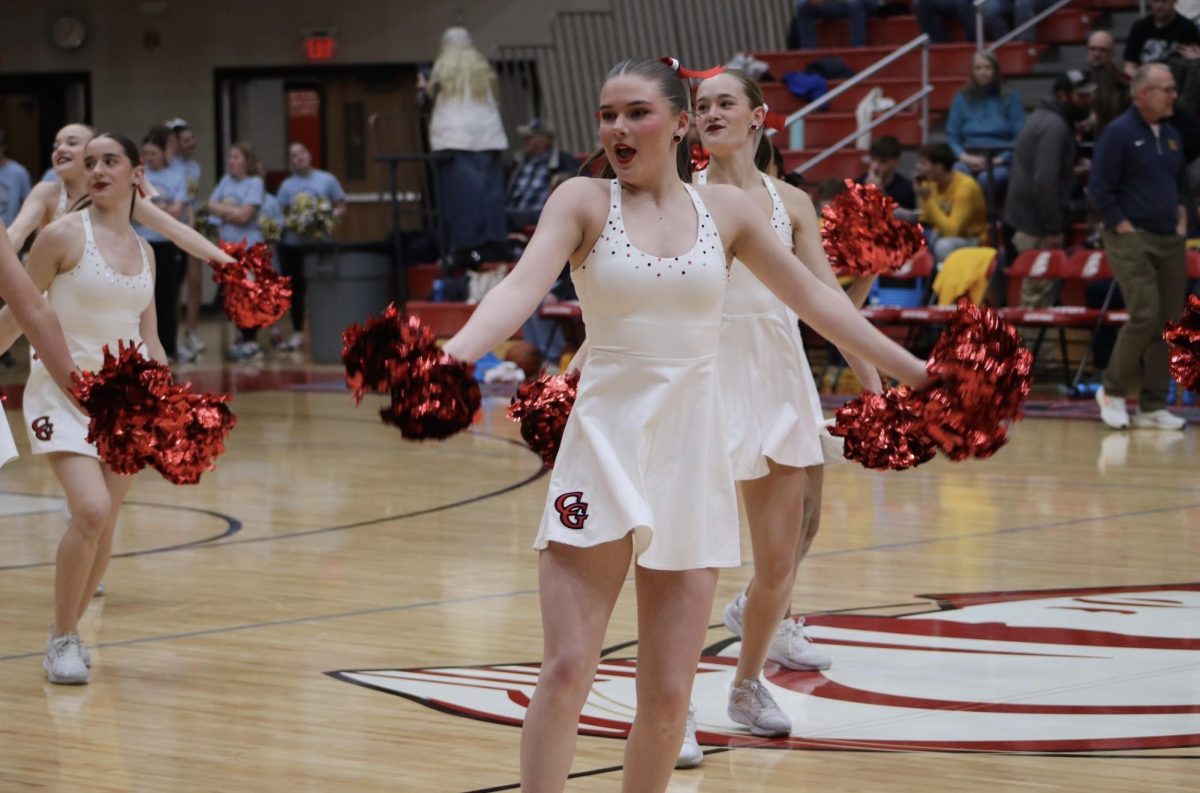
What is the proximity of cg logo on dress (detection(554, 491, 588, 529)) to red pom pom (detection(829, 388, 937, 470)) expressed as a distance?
566 mm

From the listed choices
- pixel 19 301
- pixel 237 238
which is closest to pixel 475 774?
pixel 19 301

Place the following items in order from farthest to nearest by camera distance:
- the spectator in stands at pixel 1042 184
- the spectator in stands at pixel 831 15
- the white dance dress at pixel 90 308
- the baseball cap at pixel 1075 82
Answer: the spectator in stands at pixel 831 15 → the baseball cap at pixel 1075 82 → the spectator in stands at pixel 1042 184 → the white dance dress at pixel 90 308

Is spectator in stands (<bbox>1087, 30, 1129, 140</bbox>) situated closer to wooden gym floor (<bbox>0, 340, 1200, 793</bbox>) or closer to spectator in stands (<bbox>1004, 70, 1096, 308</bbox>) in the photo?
spectator in stands (<bbox>1004, 70, 1096, 308</bbox>)

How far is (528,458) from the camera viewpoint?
10242 millimetres

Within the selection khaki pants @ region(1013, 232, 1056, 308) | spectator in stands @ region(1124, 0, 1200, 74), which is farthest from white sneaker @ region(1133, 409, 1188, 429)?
spectator in stands @ region(1124, 0, 1200, 74)

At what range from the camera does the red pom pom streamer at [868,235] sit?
5.16 m

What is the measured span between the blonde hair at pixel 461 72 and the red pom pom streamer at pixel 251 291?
9.54 m

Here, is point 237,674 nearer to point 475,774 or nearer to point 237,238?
point 475,774

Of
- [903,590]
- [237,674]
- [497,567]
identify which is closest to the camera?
[237,674]

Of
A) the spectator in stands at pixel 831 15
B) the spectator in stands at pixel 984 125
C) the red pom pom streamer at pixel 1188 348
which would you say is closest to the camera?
the red pom pom streamer at pixel 1188 348

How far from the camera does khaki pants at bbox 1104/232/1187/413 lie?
10.4 m

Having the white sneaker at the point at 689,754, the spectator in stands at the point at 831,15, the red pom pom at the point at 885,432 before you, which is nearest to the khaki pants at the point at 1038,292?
the spectator in stands at the point at 831,15

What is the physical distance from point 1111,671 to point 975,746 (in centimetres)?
90

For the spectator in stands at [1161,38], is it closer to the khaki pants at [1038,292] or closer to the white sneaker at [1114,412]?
the khaki pants at [1038,292]
